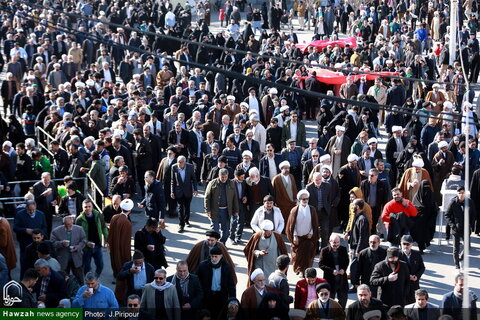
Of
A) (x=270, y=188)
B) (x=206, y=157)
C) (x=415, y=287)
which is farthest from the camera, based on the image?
(x=206, y=157)

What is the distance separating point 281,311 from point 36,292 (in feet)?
9.23

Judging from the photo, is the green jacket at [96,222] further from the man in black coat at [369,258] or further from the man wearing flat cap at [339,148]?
the man wearing flat cap at [339,148]

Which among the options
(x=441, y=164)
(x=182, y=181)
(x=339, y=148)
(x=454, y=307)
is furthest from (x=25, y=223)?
(x=441, y=164)

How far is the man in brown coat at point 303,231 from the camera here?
14977 mm

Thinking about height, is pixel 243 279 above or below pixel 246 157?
below

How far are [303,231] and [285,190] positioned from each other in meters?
1.64

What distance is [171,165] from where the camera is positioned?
17500 mm

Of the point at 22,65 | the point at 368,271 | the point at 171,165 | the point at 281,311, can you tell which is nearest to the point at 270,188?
the point at 171,165

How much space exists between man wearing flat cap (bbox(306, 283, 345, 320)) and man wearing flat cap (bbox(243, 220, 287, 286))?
2.17 m

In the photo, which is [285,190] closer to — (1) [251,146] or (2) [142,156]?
(1) [251,146]

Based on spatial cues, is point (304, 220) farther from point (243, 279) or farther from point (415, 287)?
point (415, 287)

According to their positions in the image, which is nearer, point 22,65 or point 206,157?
point 206,157

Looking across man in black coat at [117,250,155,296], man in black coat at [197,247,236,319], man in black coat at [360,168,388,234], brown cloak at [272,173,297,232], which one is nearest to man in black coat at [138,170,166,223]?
brown cloak at [272,173,297,232]

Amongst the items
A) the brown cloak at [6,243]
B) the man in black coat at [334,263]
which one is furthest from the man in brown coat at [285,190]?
the brown cloak at [6,243]
